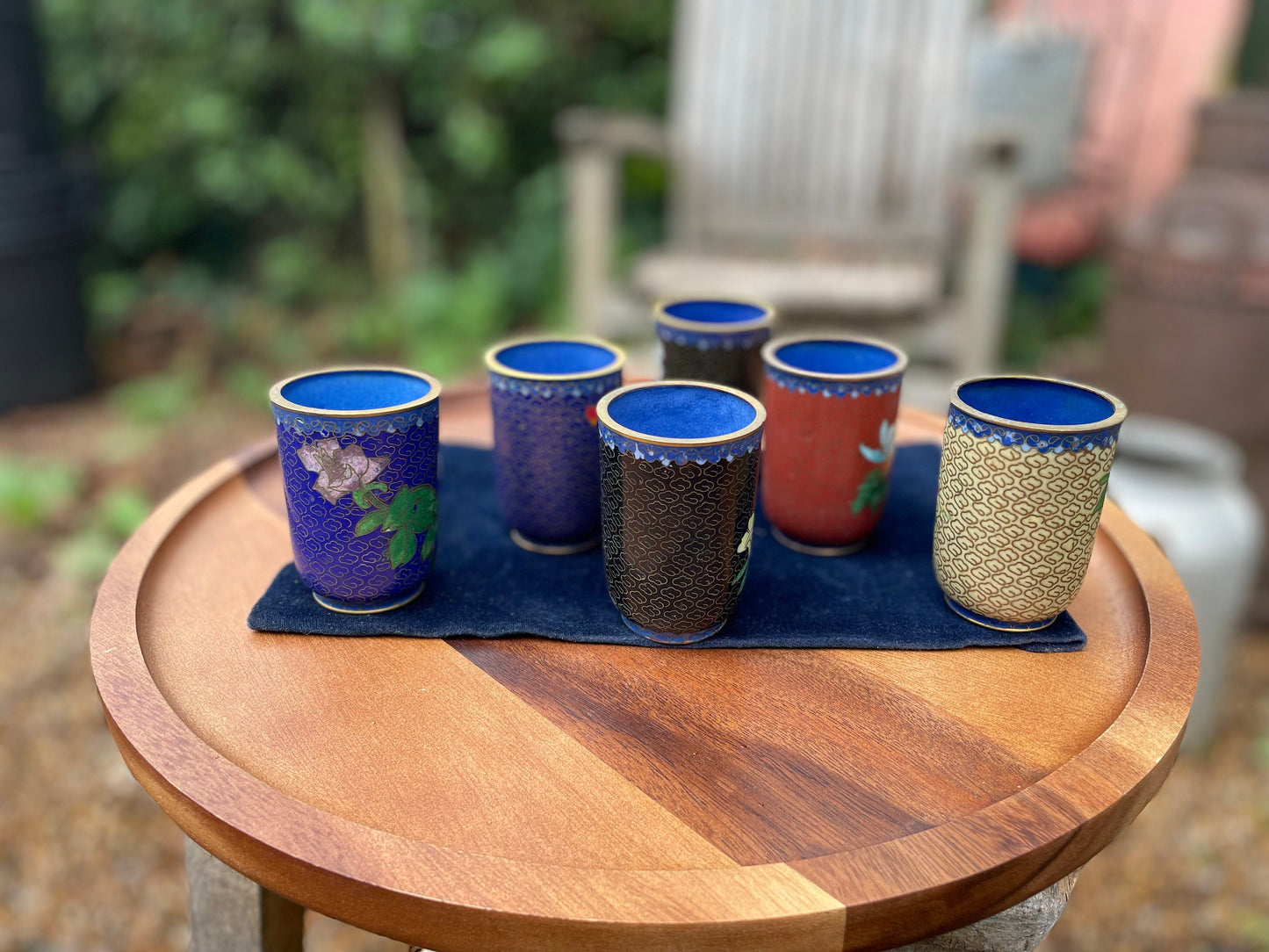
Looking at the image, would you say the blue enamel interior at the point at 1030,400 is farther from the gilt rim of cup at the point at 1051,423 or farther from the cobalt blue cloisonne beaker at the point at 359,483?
the cobalt blue cloisonne beaker at the point at 359,483

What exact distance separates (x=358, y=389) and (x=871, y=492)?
434mm

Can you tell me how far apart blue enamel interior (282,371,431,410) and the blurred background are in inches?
25.0

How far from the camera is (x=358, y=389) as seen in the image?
84 centimetres

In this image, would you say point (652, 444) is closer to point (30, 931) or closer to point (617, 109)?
point (30, 931)

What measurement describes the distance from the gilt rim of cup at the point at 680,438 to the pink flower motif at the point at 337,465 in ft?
0.53

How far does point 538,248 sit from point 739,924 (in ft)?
10.9

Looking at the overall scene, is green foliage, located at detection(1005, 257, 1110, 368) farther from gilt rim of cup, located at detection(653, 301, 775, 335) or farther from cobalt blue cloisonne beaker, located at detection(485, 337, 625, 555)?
cobalt blue cloisonne beaker, located at detection(485, 337, 625, 555)

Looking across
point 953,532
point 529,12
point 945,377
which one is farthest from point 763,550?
point 529,12

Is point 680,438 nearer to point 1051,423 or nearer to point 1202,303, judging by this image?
point 1051,423

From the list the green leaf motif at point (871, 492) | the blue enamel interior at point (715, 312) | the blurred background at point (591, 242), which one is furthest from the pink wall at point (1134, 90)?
the green leaf motif at point (871, 492)

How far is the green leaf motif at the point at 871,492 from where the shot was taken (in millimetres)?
878

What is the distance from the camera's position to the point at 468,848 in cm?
60

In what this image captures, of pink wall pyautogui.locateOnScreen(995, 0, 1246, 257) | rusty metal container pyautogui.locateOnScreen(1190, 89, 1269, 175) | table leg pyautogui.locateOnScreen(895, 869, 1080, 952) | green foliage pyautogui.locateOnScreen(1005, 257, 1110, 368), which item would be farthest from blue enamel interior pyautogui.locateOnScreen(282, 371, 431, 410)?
→ pink wall pyautogui.locateOnScreen(995, 0, 1246, 257)

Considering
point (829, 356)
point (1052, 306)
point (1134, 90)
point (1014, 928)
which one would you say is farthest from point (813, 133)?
point (1014, 928)
